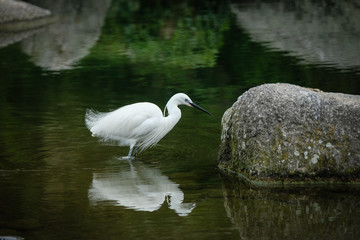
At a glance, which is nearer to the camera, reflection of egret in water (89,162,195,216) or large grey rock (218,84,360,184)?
reflection of egret in water (89,162,195,216)

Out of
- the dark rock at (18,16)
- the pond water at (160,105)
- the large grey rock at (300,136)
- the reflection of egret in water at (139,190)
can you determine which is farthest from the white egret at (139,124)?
the dark rock at (18,16)

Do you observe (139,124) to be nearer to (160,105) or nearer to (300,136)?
(300,136)

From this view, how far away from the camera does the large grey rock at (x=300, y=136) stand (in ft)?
22.0

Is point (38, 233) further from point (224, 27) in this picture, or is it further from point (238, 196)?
point (224, 27)

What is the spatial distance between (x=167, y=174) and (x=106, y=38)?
12.3 meters

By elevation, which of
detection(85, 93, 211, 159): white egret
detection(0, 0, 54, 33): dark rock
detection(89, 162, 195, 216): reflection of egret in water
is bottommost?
detection(89, 162, 195, 216): reflection of egret in water

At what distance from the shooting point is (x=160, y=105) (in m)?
11.1

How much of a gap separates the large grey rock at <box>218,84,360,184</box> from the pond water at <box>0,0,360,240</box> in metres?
0.23

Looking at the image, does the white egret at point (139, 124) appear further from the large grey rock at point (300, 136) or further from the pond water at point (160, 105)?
the large grey rock at point (300, 136)

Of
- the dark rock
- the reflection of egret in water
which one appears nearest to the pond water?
the reflection of egret in water

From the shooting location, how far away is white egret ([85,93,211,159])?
8320mm

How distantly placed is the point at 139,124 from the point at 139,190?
5.40ft

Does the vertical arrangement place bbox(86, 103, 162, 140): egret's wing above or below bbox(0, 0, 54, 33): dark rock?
below

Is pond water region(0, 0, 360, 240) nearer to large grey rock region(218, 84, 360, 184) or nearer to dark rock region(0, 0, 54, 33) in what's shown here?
large grey rock region(218, 84, 360, 184)
